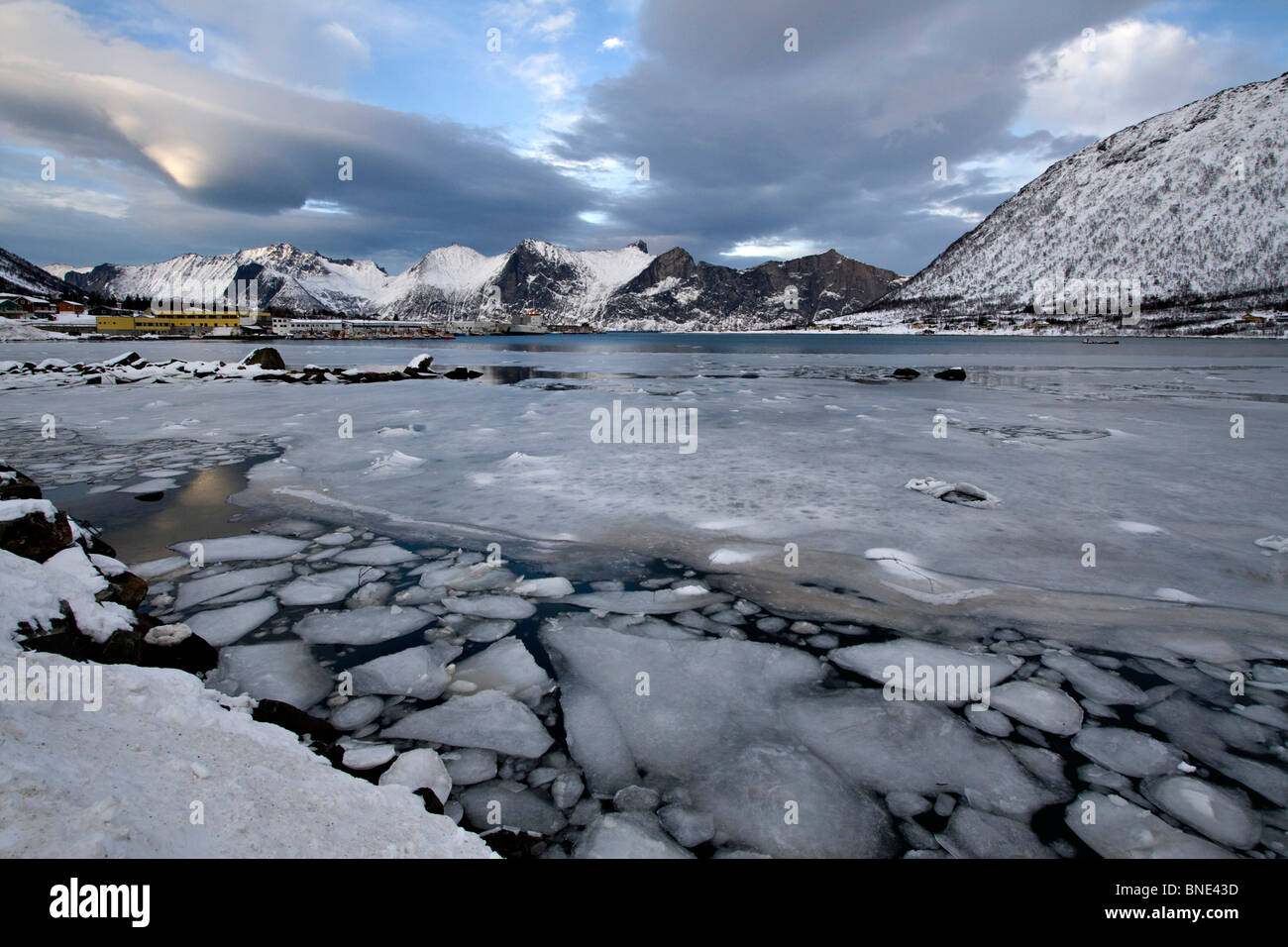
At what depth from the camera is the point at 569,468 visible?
8.41 metres

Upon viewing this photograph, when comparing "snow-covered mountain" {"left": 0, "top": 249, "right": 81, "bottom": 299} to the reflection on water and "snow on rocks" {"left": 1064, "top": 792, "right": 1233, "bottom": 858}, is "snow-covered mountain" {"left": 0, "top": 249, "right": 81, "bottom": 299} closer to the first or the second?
the reflection on water

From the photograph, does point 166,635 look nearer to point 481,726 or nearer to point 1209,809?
point 481,726

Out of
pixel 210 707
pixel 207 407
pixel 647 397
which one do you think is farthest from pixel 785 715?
pixel 207 407

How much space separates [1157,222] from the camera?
494ft

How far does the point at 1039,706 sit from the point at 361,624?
4.10 metres

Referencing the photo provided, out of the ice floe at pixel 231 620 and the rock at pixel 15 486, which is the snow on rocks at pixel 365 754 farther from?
the rock at pixel 15 486

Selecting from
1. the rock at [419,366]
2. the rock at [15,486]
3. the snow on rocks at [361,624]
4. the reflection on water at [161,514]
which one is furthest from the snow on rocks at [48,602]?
the rock at [419,366]

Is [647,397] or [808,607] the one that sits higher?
[647,397]

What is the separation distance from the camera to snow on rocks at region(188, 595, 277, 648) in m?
3.76

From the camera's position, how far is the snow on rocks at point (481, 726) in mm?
2850

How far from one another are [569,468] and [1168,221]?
204136mm

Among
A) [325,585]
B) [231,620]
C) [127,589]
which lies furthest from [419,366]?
[231,620]

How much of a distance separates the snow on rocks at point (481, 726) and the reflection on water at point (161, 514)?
373 centimetres
